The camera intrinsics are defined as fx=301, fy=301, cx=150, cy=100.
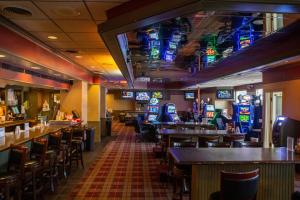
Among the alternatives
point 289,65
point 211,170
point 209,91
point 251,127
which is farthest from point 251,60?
point 209,91

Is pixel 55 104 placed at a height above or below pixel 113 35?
below

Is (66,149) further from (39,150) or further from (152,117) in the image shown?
(152,117)

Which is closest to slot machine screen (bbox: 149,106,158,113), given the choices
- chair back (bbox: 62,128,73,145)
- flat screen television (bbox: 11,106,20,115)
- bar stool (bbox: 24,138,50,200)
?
flat screen television (bbox: 11,106,20,115)

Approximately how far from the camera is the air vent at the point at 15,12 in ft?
12.6

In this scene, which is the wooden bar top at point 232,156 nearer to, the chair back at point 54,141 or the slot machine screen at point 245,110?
the chair back at point 54,141

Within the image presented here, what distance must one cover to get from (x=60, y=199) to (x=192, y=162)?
276cm

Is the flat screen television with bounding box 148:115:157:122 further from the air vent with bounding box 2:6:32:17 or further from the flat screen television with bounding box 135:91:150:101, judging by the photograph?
the air vent with bounding box 2:6:32:17

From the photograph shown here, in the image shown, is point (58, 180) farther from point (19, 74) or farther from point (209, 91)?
point (209, 91)

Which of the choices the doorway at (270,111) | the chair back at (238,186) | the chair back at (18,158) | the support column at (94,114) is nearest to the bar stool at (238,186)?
the chair back at (238,186)

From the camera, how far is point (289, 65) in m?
7.71

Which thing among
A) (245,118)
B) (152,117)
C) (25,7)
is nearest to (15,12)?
(25,7)

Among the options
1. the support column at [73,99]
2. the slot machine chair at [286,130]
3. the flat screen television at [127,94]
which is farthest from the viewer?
the flat screen television at [127,94]

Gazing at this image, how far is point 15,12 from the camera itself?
13.1ft

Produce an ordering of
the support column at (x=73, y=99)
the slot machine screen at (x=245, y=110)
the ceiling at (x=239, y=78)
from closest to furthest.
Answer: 1. the ceiling at (x=239, y=78)
2. the support column at (x=73, y=99)
3. the slot machine screen at (x=245, y=110)
